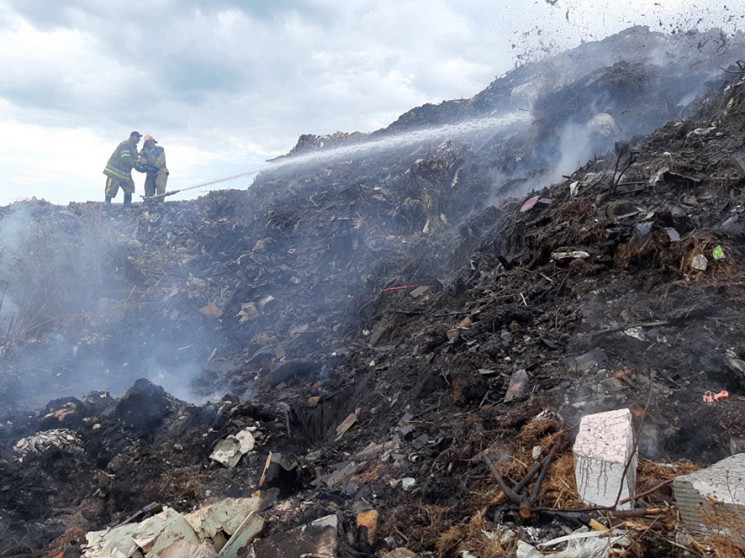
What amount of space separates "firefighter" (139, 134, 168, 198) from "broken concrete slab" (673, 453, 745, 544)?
47.8 ft

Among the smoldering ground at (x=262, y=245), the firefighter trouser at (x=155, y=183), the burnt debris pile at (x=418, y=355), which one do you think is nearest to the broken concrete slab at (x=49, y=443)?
the burnt debris pile at (x=418, y=355)

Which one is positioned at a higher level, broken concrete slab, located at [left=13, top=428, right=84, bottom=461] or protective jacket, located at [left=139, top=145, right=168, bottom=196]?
protective jacket, located at [left=139, top=145, right=168, bottom=196]

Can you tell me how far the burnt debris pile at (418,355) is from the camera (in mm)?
2918

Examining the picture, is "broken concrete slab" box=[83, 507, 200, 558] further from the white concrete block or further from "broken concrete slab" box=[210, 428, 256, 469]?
the white concrete block

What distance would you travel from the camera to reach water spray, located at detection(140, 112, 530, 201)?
54.6 feet

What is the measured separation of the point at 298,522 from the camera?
3.33 metres

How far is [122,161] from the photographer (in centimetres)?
1303

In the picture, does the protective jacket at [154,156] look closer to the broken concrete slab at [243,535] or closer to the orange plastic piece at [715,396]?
the broken concrete slab at [243,535]

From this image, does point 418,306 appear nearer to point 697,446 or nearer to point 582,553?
point 697,446

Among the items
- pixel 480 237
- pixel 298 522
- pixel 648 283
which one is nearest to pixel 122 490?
pixel 298 522

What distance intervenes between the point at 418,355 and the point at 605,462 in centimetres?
363

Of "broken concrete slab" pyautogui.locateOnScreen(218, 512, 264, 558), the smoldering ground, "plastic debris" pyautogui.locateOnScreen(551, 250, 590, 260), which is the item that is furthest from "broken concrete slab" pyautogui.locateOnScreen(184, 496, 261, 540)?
the smoldering ground

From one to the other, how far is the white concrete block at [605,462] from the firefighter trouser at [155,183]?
14.6 metres

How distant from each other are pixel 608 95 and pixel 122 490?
14.5 metres
